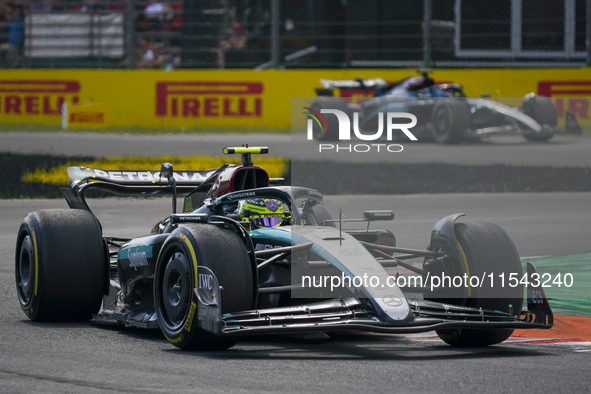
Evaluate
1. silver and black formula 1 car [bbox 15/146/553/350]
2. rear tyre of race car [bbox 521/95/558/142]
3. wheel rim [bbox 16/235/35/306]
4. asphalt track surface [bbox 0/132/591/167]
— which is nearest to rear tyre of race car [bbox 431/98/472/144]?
asphalt track surface [bbox 0/132/591/167]

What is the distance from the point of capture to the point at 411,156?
16359 millimetres

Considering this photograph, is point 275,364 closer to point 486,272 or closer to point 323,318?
point 323,318

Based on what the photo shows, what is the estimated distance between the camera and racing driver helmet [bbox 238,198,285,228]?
6.31 m

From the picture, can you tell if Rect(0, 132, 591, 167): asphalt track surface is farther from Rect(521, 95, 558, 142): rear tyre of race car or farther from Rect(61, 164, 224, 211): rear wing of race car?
→ Rect(61, 164, 224, 211): rear wing of race car

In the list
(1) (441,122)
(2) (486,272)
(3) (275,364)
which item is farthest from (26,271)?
(1) (441,122)

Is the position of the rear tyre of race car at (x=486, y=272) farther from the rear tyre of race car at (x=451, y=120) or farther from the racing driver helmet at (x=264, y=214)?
the rear tyre of race car at (x=451, y=120)

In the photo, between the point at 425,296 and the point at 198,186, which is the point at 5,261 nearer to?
the point at 198,186

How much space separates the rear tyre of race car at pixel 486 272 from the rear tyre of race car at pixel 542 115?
390 inches

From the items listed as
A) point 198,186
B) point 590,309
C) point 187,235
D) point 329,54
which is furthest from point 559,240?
point 329,54

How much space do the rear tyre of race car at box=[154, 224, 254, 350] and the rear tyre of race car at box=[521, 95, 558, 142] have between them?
1086 centimetres

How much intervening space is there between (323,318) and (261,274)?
91 cm

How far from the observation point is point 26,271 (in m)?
6.88

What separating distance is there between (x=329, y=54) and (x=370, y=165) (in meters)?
4.96

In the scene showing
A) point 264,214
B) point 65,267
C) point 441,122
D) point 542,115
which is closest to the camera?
point 264,214
